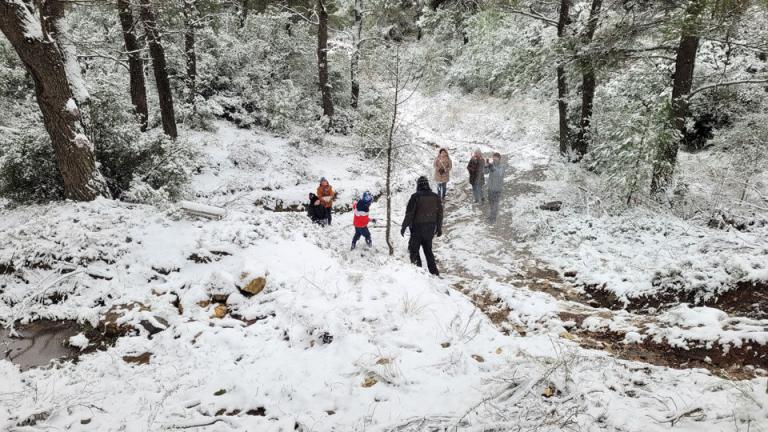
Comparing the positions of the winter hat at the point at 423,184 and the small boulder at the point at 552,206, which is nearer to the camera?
the winter hat at the point at 423,184

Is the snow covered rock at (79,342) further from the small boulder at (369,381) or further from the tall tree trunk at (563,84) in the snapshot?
the tall tree trunk at (563,84)

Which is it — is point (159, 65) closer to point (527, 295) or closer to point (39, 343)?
point (39, 343)

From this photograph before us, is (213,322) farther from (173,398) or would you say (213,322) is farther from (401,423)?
(401,423)

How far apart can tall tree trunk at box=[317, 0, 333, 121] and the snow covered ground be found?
11674 mm

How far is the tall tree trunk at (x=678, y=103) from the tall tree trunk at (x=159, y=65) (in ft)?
41.0

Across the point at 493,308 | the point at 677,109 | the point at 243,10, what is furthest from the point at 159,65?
the point at 677,109

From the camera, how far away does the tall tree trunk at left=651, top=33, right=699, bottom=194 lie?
8.55m

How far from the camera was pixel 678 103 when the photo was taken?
870 cm

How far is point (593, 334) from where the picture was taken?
527 cm

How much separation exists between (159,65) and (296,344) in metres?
10.6

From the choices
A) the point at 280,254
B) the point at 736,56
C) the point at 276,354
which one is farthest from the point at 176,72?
the point at 736,56

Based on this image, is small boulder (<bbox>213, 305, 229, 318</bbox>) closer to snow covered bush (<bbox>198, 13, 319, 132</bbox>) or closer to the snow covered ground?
the snow covered ground

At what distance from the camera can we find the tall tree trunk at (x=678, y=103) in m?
8.55

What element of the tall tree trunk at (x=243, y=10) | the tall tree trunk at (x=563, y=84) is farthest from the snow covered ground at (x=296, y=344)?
the tall tree trunk at (x=243, y=10)
